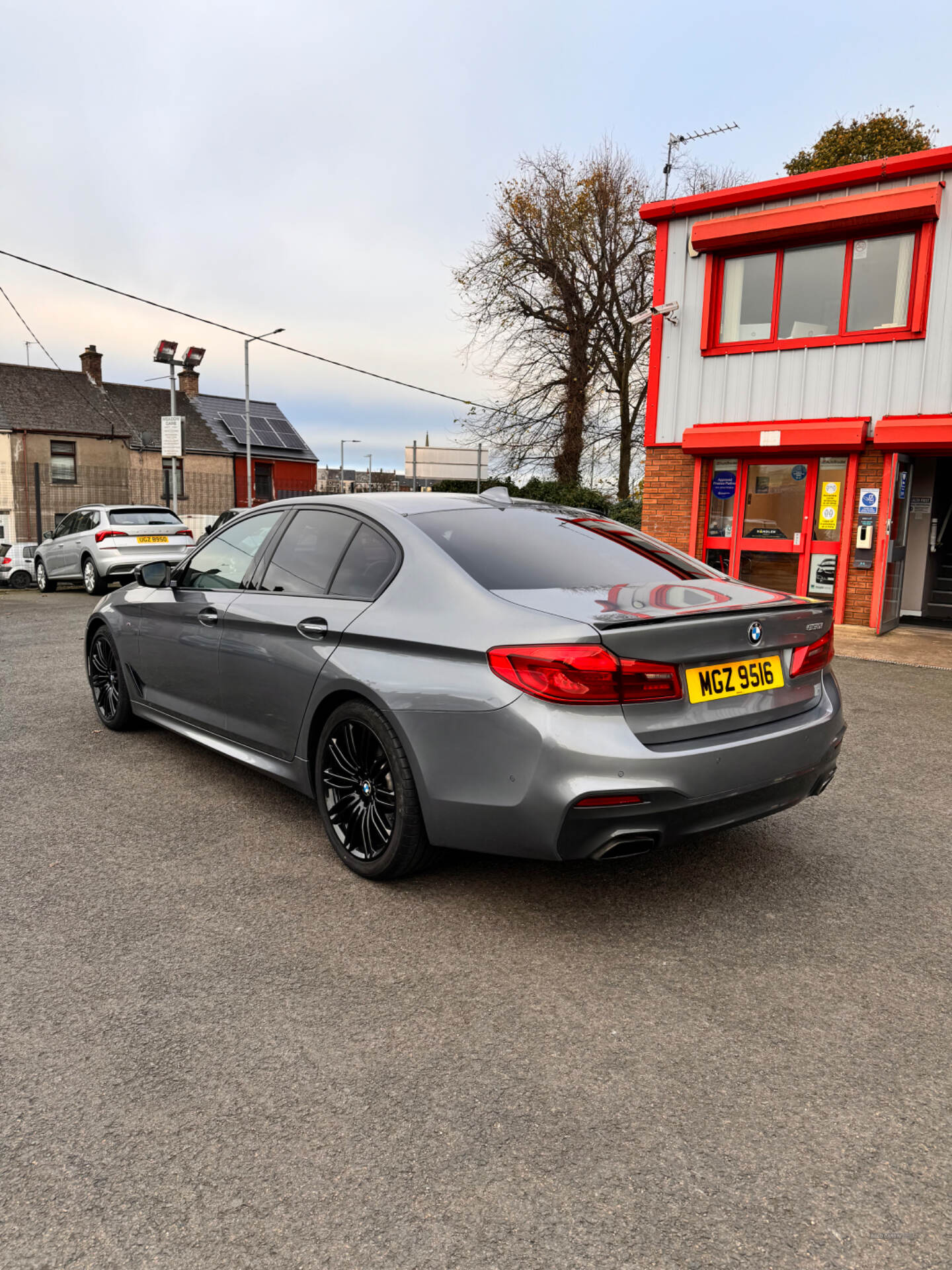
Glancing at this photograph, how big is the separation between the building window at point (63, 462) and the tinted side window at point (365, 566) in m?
40.7

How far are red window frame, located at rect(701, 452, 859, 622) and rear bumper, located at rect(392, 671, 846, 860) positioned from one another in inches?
326

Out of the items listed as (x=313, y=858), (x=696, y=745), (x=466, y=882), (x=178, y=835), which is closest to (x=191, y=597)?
(x=178, y=835)

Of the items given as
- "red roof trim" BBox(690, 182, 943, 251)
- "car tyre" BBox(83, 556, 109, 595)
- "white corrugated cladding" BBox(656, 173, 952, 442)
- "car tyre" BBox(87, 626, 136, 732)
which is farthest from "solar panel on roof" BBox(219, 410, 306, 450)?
"car tyre" BBox(87, 626, 136, 732)

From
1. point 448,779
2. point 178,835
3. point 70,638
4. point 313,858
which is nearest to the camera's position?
point 448,779

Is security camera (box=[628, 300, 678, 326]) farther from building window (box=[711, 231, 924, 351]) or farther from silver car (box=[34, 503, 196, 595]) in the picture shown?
silver car (box=[34, 503, 196, 595])

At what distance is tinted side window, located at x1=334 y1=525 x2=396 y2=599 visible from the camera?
12.1 feet

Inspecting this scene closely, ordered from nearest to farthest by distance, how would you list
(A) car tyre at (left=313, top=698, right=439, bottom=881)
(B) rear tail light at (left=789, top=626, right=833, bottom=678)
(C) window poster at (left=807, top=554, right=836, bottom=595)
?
(A) car tyre at (left=313, top=698, right=439, bottom=881) < (B) rear tail light at (left=789, top=626, right=833, bottom=678) < (C) window poster at (left=807, top=554, right=836, bottom=595)

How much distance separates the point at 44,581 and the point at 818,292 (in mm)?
15089

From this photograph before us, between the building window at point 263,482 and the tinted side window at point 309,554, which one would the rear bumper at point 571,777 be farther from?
the building window at point 263,482

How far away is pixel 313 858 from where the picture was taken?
3832mm

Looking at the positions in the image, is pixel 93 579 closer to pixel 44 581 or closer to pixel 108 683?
pixel 44 581

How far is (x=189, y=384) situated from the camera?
155ft

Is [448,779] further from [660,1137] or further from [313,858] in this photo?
[660,1137]

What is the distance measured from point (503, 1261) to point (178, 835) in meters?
2.70
